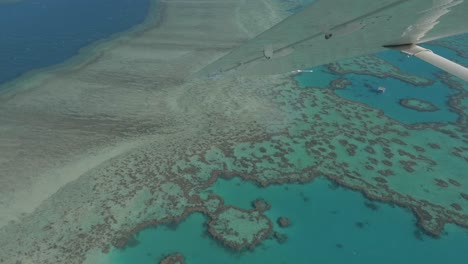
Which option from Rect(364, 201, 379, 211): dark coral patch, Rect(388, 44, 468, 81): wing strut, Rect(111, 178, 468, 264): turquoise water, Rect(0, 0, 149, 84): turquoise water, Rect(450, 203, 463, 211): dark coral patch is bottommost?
Rect(111, 178, 468, 264): turquoise water

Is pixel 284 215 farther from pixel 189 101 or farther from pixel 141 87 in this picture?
pixel 141 87

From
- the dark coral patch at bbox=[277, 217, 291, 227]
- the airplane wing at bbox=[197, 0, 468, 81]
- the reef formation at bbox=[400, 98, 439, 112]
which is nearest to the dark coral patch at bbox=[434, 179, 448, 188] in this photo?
the reef formation at bbox=[400, 98, 439, 112]

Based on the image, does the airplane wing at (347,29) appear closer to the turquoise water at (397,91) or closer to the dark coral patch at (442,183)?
the dark coral patch at (442,183)

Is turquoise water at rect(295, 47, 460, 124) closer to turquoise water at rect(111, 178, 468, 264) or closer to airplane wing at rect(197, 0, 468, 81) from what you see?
turquoise water at rect(111, 178, 468, 264)

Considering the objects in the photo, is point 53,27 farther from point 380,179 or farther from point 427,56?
point 427,56

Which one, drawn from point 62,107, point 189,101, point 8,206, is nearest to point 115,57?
point 62,107

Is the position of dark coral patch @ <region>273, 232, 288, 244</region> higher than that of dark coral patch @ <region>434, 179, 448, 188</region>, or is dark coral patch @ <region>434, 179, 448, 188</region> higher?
dark coral patch @ <region>434, 179, 448, 188</region>

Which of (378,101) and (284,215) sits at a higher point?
(378,101)
